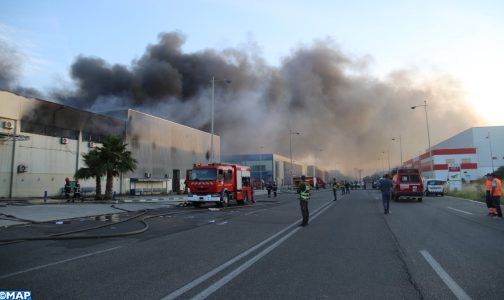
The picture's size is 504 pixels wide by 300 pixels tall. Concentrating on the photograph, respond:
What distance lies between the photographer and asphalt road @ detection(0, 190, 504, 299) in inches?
180

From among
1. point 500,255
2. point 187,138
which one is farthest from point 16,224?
point 187,138

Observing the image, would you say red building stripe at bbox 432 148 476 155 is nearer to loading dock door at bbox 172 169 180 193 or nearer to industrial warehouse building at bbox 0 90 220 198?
industrial warehouse building at bbox 0 90 220 198

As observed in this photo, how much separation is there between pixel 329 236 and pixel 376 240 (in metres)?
1.15

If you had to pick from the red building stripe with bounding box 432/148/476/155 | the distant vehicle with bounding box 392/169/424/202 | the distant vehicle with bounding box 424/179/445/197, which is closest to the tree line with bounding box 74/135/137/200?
the distant vehicle with bounding box 392/169/424/202

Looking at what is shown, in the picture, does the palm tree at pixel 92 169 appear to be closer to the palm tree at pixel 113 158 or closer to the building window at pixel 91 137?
the palm tree at pixel 113 158

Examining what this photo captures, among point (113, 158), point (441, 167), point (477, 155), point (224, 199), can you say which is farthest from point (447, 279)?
point (477, 155)

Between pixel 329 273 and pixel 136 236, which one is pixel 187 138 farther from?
pixel 329 273

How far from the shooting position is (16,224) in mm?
11867

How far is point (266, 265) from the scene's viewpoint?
603 cm

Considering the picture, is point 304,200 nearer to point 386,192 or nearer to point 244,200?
point 386,192

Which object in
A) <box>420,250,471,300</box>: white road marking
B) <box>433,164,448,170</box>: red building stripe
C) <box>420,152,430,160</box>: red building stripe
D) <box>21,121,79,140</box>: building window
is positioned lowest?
<box>420,250,471,300</box>: white road marking

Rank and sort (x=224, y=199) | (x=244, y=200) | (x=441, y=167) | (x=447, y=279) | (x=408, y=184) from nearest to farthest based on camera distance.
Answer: (x=447, y=279), (x=224, y=199), (x=408, y=184), (x=244, y=200), (x=441, y=167)

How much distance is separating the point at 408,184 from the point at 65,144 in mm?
27308

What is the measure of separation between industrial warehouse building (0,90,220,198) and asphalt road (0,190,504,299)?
1991 centimetres
